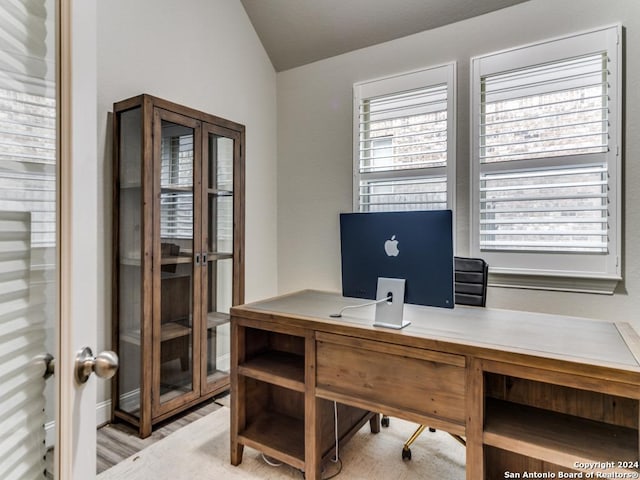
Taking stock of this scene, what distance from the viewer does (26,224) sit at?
0.73 metres

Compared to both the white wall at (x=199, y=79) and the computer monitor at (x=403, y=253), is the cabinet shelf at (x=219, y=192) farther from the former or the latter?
the computer monitor at (x=403, y=253)

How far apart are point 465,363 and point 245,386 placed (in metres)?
1.17

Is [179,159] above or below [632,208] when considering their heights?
above

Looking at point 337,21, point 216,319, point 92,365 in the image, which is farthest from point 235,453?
point 337,21

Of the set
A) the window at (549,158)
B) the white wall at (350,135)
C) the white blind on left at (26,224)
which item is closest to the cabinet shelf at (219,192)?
the white wall at (350,135)

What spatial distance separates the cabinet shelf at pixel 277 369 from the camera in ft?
5.85

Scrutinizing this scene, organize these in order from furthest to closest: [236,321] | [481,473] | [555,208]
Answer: [555,208]
[236,321]
[481,473]

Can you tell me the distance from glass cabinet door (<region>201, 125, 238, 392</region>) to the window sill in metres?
1.94

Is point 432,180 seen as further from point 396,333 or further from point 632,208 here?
point 396,333

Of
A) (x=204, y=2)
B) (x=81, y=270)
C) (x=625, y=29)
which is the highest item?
(x=204, y=2)

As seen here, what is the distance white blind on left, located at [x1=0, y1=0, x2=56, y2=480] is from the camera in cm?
69

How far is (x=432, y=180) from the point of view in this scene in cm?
287

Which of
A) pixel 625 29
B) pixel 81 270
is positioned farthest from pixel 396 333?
pixel 625 29

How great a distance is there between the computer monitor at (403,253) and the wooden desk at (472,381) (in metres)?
0.15
